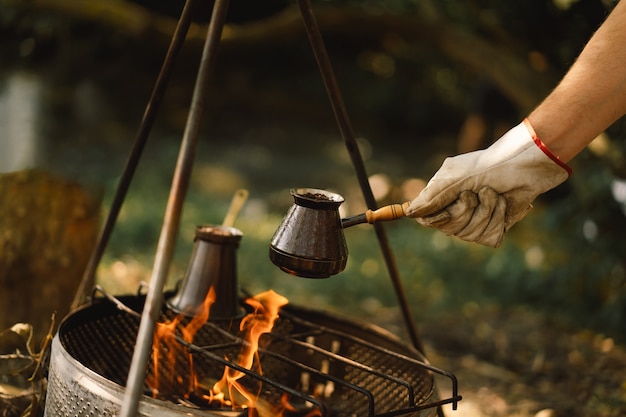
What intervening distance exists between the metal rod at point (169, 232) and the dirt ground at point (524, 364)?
2.74 meters

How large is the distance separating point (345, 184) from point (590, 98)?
28.3 ft

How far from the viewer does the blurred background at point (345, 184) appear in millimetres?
5121

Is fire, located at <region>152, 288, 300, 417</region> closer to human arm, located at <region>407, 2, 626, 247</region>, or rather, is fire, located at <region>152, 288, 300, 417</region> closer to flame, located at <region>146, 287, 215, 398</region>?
flame, located at <region>146, 287, 215, 398</region>

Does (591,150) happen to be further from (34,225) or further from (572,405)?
(34,225)

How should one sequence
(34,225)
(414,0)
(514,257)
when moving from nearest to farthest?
(34,225), (514,257), (414,0)

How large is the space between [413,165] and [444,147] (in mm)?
1673

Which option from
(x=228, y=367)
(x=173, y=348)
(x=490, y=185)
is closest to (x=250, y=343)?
(x=228, y=367)

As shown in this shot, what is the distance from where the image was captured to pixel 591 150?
542cm

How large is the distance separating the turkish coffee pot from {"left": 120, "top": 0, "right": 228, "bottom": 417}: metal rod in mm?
417

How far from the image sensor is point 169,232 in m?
1.89

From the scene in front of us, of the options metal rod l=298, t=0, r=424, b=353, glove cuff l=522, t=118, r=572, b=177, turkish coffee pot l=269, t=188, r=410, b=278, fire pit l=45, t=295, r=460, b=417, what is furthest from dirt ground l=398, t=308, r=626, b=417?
glove cuff l=522, t=118, r=572, b=177

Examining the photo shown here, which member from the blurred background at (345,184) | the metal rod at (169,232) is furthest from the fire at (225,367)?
the blurred background at (345,184)

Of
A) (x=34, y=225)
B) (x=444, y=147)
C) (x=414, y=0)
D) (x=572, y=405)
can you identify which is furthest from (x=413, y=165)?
(x=34, y=225)

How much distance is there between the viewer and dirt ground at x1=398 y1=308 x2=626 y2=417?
13.9 ft
